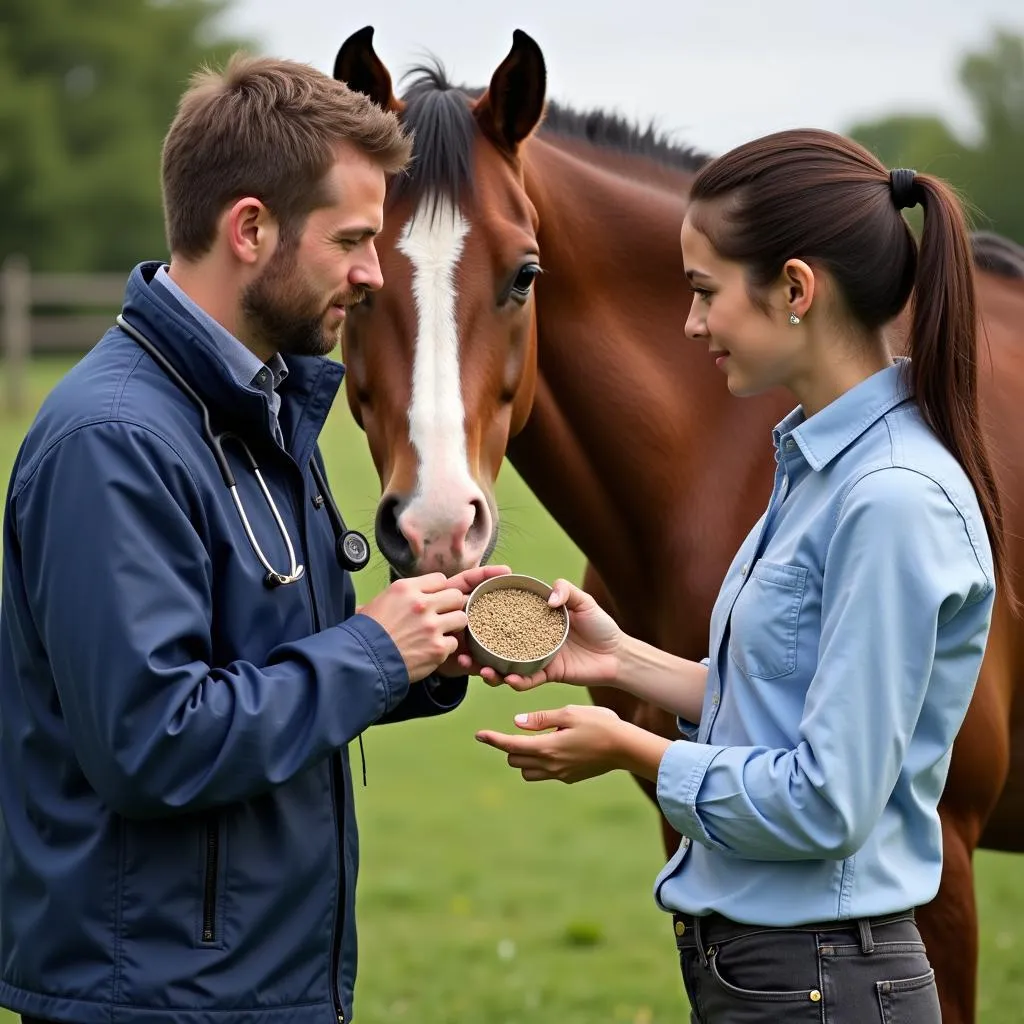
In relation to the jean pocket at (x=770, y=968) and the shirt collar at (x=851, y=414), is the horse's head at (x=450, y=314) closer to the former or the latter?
the shirt collar at (x=851, y=414)

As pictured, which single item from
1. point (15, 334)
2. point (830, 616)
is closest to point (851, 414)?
point (830, 616)

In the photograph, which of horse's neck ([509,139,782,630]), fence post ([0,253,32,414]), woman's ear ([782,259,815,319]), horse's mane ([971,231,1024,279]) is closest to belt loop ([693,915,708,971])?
woman's ear ([782,259,815,319])

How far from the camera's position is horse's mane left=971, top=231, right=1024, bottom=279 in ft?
12.5

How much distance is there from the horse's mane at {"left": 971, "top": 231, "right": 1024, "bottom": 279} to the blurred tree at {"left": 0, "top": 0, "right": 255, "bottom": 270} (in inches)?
1700

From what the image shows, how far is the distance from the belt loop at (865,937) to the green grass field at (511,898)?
1410 mm

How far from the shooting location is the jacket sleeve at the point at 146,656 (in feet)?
6.37

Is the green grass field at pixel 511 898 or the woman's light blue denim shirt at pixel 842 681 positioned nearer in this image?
the woman's light blue denim shirt at pixel 842 681

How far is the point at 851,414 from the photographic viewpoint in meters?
2.12

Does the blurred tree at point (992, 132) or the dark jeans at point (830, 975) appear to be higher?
the dark jeans at point (830, 975)

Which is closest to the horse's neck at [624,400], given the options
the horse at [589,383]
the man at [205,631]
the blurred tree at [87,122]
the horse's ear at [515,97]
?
the horse at [589,383]

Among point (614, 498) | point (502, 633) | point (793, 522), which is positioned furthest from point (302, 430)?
point (614, 498)

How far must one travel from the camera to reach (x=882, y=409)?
6.91 ft

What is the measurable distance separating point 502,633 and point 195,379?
660mm

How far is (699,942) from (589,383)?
1592 mm
